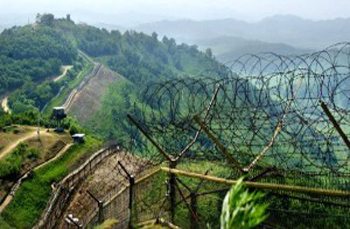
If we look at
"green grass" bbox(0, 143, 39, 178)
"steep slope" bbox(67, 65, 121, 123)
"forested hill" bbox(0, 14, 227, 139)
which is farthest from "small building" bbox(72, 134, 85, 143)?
"steep slope" bbox(67, 65, 121, 123)

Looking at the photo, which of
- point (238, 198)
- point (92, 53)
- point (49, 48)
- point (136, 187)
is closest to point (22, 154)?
point (136, 187)

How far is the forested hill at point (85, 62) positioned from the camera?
93.4 meters

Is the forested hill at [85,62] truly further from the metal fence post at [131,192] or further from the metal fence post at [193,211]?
the metal fence post at [193,211]

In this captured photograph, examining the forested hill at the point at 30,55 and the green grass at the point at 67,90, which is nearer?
the green grass at the point at 67,90

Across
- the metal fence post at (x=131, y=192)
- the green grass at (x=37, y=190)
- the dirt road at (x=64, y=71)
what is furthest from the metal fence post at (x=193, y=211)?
the dirt road at (x=64, y=71)

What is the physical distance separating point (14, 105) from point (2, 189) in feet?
159

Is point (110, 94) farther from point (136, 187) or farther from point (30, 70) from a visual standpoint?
point (136, 187)

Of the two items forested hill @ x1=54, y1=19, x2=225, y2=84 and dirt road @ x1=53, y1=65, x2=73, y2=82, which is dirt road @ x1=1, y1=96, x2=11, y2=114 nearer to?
dirt road @ x1=53, y1=65, x2=73, y2=82

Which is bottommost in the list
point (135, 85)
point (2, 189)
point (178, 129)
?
point (135, 85)

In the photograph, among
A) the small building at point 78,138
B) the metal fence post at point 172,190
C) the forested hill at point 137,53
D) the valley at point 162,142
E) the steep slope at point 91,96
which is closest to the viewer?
the valley at point 162,142

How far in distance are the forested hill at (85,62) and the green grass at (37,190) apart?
20.6m

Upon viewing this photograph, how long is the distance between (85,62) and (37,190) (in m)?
92.3

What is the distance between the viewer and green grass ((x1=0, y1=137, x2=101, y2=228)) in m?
34.7

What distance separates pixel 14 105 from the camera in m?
84.2
